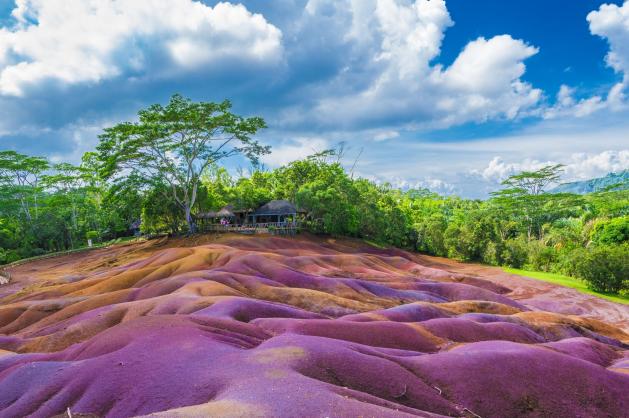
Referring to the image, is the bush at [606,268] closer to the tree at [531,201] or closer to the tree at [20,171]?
the tree at [531,201]

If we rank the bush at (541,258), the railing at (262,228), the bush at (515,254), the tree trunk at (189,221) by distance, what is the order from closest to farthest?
the bush at (541,258), the bush at (515,254), the tree trunk at (189,221), the railing at (262,228)

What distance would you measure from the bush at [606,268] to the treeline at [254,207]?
0.31 feet

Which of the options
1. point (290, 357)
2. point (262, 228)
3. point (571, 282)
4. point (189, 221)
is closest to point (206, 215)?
point (189, 221)

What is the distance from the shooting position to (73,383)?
1127 cm

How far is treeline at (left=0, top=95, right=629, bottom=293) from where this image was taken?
4747cm

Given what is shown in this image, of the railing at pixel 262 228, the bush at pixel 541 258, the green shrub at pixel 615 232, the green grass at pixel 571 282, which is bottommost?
the green grass at pixel 571 282

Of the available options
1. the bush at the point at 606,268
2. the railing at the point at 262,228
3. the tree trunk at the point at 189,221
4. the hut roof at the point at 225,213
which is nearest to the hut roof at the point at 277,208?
the railing at the point at 262,228

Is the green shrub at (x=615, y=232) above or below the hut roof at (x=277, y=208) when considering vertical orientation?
below

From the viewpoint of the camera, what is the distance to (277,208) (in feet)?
204

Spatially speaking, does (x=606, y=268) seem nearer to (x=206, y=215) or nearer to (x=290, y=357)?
(x=290, y=357)

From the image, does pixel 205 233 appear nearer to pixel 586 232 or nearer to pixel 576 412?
pixel 576 412

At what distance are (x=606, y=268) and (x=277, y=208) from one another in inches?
1675

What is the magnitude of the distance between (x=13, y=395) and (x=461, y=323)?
18.5 metres

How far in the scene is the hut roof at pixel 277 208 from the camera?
61250mm
